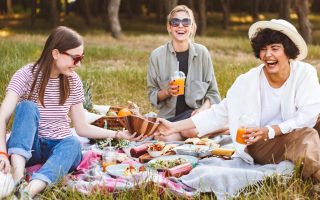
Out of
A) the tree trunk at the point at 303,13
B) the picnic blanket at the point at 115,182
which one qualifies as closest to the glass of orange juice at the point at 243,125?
the picnic blanket at the point at 115,182

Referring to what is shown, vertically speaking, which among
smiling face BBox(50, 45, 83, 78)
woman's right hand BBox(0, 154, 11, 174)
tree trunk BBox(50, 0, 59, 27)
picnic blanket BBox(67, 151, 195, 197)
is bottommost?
tree trunk BBox(50, 0, 59, 27)

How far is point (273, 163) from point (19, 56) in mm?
7112

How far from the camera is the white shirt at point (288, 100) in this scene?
174 inches

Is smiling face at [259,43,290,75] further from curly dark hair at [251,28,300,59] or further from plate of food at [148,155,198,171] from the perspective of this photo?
plate of food at [148,155,198,171]

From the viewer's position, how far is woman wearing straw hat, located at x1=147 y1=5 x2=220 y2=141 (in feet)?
20.3

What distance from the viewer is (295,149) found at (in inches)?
168

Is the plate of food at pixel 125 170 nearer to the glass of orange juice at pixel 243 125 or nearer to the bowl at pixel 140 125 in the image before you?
the bowl at pixel 140 125

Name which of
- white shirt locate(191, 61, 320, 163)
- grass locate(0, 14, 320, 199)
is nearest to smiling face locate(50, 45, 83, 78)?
grass locate(0, 14, 320, 199)

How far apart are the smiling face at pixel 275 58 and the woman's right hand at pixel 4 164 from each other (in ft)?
6.23

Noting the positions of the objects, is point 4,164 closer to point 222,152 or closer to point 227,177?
point 227,177

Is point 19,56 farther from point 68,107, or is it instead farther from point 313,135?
point 313,135

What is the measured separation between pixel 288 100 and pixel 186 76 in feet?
6.19

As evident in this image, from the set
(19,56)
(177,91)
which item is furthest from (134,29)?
(177,91)

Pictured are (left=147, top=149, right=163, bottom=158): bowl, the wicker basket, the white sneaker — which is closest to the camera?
the white sneaker
